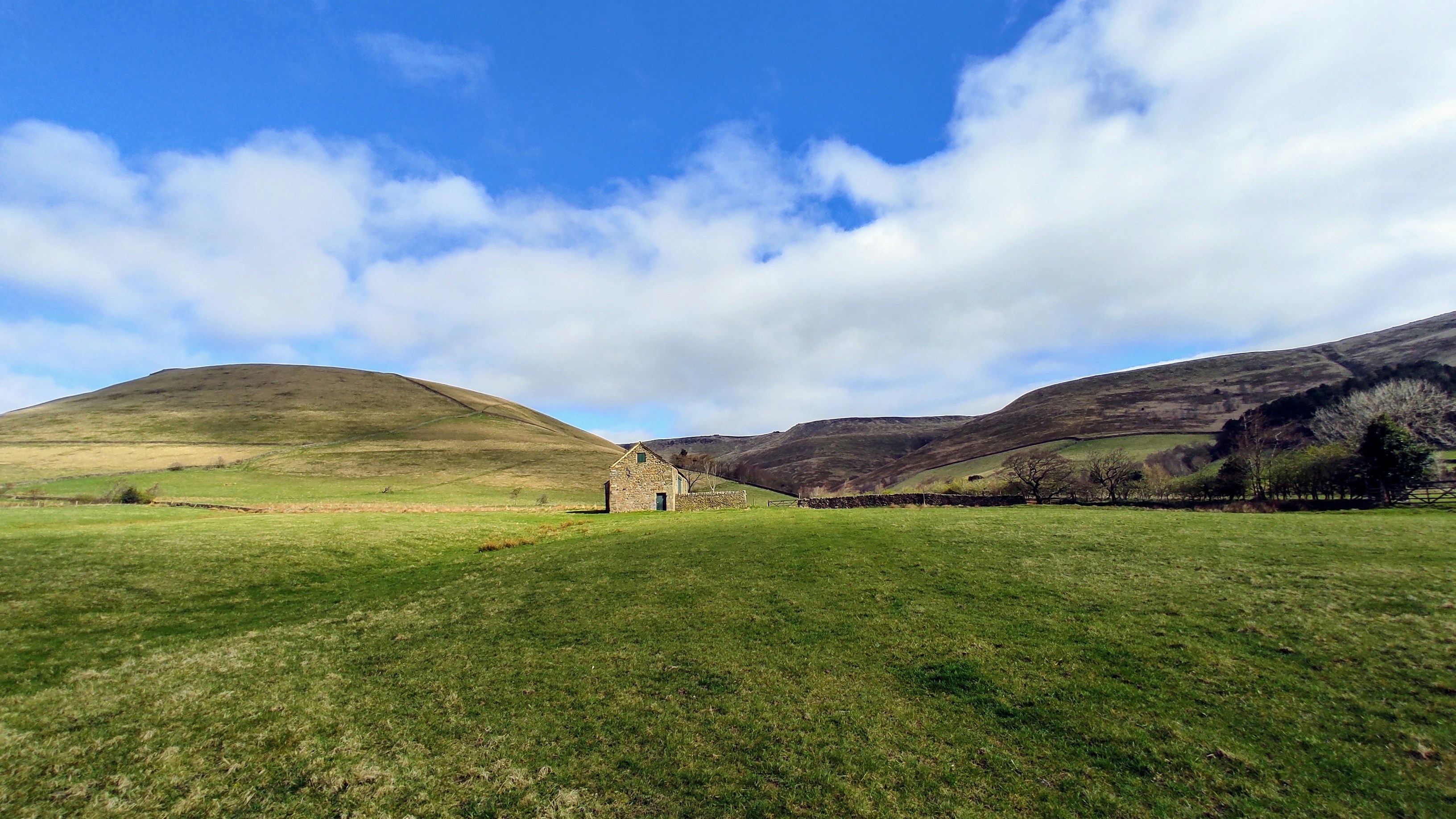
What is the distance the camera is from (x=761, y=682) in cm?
1238

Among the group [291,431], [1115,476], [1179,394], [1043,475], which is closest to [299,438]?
[291,431]

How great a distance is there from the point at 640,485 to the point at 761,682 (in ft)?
162

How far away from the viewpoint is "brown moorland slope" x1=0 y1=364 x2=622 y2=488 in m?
91.0

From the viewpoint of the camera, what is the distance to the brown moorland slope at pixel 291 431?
299ft

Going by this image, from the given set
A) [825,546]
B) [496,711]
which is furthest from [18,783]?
[825,546]

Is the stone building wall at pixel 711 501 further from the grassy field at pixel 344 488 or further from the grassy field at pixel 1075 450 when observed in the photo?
the grassy field at pixel 1075 450

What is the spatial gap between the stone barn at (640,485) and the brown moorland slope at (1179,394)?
368 ft

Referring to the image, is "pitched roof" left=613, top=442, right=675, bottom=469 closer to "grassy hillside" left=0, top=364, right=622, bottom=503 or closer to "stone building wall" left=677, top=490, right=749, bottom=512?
"stone building wall" left=677, top=490, right=749, bottom=512

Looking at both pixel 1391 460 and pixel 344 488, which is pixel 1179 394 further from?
pixel 344 488

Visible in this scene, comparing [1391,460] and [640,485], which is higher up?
[640,485]

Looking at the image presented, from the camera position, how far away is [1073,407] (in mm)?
169125

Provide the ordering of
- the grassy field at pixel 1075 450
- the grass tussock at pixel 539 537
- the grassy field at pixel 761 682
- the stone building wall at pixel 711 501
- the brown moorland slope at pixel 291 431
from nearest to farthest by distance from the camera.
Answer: the grassy field at pixel 761 682
the grass tussock at pixel 539 537
the stone building wall at pixel 711 501
the brown moorland slope at pixel 291 431
the grassy field at pixel 1075 450

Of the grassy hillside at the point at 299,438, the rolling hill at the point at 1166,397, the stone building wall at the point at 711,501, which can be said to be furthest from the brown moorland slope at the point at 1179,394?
the stone building wall at the point at 711,501

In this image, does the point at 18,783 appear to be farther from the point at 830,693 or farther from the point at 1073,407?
the point at 1073,407
